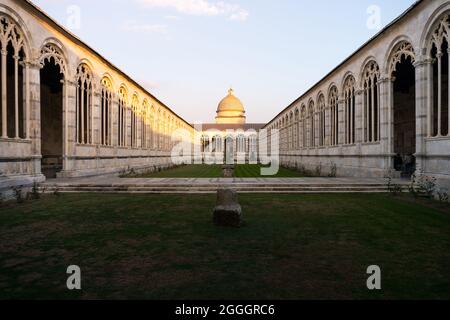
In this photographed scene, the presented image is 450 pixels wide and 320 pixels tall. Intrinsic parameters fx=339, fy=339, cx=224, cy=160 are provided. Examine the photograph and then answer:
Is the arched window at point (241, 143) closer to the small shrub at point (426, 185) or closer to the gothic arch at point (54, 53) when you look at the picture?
the gothic arch at point (54, 53)

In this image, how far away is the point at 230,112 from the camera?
262 feet

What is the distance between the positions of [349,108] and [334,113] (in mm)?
2504

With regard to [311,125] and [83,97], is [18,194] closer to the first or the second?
[83,97]

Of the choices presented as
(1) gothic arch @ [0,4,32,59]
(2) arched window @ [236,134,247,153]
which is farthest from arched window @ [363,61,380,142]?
(2) arched window @ [236,134,247,153]

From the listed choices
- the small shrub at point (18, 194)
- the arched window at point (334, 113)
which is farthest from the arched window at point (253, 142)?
the small shrub at point (18, 194)

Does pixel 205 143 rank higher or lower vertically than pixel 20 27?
lower

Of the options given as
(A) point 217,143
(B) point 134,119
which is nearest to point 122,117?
(B) point 134,119

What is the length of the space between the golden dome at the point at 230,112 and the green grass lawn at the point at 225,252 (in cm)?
6997

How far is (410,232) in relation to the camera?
710 cm

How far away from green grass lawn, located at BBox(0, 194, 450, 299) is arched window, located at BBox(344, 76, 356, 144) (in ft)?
34.6

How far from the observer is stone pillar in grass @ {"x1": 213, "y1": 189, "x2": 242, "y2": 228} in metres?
7.59

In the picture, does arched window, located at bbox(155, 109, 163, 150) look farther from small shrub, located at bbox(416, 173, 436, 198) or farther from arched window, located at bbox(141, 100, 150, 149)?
small shrub, located at bbox(416, 173, 436, 198)

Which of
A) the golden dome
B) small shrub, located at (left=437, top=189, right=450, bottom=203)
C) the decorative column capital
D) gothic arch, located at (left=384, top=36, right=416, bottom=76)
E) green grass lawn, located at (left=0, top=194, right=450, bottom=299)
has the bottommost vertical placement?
green grass lawn, located at (left=0, top=194, right=450, bottom=299)
